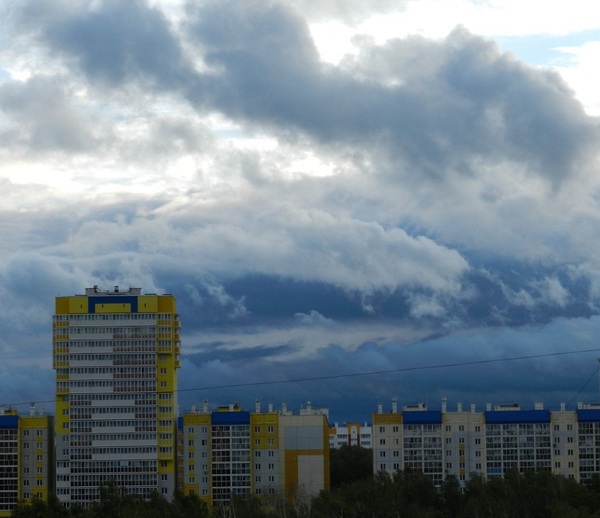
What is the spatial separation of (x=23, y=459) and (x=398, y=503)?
150 feet

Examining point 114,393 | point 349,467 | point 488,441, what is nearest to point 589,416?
point 488,441

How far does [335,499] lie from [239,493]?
81.2 ft

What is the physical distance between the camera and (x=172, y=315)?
475ft

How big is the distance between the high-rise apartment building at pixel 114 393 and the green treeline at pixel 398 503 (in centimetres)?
1278

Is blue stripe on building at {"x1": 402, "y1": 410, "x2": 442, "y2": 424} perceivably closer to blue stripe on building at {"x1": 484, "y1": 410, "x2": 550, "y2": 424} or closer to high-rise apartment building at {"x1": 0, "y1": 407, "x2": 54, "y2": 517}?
blue stripe on building at {"x1": 484, "y1": 410, "x2": 550, "y2": 424}

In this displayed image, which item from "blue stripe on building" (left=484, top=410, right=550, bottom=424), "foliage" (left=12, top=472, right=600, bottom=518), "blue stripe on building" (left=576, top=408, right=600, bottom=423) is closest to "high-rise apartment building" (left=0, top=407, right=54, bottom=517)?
"foliage" (left=12, top=472, right=600, bottom=518)

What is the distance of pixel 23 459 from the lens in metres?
142

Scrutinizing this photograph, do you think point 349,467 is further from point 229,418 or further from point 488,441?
point 229,418

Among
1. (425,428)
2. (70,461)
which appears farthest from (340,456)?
(70,461)

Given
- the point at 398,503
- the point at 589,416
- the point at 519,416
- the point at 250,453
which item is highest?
the point at 519,416

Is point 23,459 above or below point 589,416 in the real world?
below

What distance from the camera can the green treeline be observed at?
111500 mm

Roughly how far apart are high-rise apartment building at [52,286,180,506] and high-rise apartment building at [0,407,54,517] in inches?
81.5

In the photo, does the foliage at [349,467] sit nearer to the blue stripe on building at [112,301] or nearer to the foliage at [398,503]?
the blue stripe on building at [112,301]
